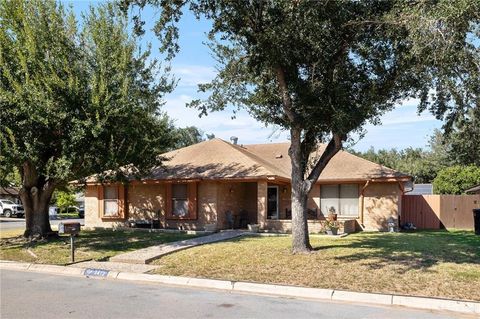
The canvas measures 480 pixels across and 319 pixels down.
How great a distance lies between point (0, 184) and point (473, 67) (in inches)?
620

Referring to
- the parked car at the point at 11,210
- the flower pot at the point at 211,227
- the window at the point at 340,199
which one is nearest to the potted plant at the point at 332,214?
the window at the point at 340,199

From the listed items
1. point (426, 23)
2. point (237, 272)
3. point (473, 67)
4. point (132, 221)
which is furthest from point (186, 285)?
point (132, 221)

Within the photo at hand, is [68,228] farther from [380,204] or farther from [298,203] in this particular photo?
[380,204]

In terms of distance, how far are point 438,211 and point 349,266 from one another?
702 inches

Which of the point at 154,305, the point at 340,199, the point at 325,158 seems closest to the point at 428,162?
Answer: the point at 340,199

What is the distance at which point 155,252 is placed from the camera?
14031mm

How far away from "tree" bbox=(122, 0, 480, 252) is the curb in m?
3.84

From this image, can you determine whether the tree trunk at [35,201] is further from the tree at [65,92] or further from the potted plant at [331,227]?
the potted plant at [331,227]

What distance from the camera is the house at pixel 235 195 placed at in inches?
866

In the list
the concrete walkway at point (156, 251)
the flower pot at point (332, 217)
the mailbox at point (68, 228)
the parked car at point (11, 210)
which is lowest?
the parked car at point (11, 210)

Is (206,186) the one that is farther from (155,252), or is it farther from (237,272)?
(237,272)

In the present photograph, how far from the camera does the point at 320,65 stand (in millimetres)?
12656

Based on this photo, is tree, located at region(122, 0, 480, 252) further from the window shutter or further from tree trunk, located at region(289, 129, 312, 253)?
the window shutter

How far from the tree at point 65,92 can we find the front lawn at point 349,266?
4.63 m
